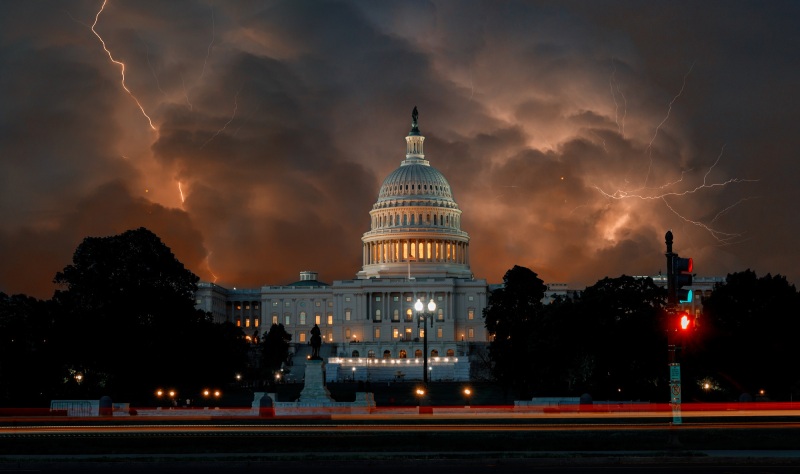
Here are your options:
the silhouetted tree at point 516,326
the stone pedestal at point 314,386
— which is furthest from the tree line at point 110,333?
the silhouetted tree at point 516,326

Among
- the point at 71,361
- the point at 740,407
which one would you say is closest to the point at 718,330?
the point at 740,407

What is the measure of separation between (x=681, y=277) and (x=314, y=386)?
4580 centimetres

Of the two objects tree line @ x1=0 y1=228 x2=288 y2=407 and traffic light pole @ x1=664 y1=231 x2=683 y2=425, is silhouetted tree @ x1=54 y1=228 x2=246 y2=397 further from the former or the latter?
traffic light pole @ x1=664 y1=231 x2=683 y2=425

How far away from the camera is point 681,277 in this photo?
41250mm

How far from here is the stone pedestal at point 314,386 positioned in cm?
8294

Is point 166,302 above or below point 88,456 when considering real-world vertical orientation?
above

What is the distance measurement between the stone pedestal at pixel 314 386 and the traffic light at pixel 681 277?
145 ft

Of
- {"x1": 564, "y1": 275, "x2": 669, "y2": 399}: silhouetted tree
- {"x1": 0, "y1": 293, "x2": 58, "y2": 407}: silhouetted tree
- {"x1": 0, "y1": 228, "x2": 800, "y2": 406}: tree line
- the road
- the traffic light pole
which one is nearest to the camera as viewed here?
the road

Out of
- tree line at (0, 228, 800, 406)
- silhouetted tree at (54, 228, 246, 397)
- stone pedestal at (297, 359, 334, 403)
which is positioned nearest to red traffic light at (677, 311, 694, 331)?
tree line at (0, 228, 800, 406)

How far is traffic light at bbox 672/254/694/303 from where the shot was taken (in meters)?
40.7

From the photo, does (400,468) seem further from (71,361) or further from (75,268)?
(75,268)

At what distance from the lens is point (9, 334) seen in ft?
273

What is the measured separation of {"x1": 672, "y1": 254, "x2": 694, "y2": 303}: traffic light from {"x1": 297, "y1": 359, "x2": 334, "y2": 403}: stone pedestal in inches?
1736

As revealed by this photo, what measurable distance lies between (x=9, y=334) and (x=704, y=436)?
4953cm
